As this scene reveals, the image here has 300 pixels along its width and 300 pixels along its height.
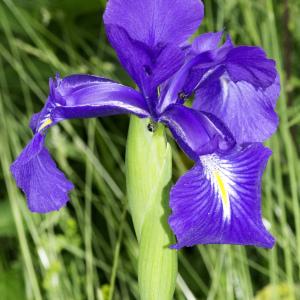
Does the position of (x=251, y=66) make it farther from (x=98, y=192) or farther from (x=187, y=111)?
(x=98, y=192)

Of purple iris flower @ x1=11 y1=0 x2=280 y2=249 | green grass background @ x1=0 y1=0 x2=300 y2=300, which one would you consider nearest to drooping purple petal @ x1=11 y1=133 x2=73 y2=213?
purple iris flower @ x1=11 y1=0 x2=280 y2=249

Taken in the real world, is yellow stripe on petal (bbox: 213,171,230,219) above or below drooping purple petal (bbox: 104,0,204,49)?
below

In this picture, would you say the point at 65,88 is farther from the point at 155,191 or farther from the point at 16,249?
the point at 16,249

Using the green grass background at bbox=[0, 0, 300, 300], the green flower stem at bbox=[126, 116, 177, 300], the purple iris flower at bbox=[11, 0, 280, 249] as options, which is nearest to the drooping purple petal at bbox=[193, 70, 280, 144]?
the purple iris flower at bbox=[11, 0, 280, 249]

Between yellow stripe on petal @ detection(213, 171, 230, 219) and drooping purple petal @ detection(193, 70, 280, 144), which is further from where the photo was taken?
drooping purple petal @ detection(193, 70, 280, 144)

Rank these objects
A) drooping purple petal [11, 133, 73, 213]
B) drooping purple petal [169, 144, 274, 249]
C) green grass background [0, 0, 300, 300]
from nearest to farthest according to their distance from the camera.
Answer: drooping purple petal [169, 144, 274, 249], drooping purple petal [11, 133, 73, 213], green grass background [0, 0, 300, 300]

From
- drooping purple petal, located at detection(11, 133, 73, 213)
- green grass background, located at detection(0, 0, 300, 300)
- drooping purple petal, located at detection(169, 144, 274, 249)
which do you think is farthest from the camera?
green grass background, located at detection(0, 0, 300, 300)

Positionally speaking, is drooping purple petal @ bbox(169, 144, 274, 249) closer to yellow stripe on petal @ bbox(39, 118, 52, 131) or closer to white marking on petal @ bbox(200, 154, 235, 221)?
white marking on petal @ bbox(200, 154, 235, 221)

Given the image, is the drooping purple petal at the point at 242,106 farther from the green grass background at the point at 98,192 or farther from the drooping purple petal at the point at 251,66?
the green grass background at the point at 98,192

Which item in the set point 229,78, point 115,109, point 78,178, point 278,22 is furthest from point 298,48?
point 115,109
